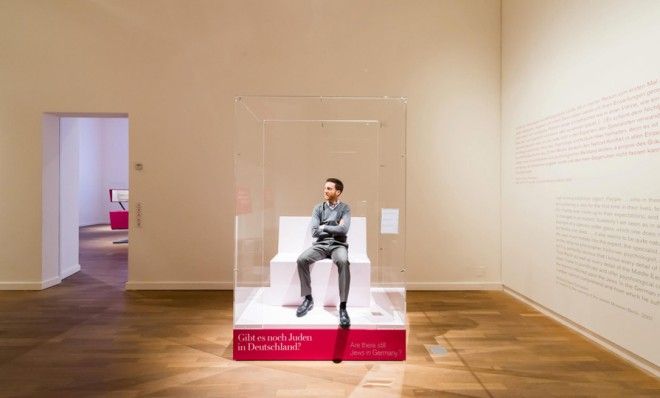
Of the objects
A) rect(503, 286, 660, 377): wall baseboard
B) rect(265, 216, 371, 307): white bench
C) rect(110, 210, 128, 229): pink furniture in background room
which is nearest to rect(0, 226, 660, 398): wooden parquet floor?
rect(503, 286, 660, 377): wall baseboard

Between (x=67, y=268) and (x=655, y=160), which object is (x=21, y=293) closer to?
(x=67, y=268)

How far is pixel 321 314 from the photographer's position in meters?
3.40

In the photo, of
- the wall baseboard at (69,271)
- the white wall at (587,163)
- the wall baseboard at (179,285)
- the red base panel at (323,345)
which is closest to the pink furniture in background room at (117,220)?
the wall baseboard at (69,271)

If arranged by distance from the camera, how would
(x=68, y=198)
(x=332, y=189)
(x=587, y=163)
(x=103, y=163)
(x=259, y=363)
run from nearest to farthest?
(x=259, y=363)
(x=587, y=163)
(x=332, y=189)
(x=68, y=198)
(x=103, y=163)

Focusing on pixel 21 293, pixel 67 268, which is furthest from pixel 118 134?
pixel 21 293

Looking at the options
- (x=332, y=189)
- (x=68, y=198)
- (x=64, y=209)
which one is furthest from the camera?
(x=68, y=198)

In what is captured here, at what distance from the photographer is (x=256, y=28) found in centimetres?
532

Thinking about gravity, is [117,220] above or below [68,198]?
below

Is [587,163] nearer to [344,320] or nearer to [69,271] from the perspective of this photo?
[344,320]

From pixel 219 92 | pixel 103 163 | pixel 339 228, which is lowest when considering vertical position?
pixel 339 228

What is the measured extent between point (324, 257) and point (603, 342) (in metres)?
2.48

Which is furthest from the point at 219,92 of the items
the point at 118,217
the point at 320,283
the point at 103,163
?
the point at 103,163

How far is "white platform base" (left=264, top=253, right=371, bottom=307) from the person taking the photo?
3578mm

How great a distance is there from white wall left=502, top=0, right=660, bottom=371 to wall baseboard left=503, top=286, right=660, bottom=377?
0.15ft
